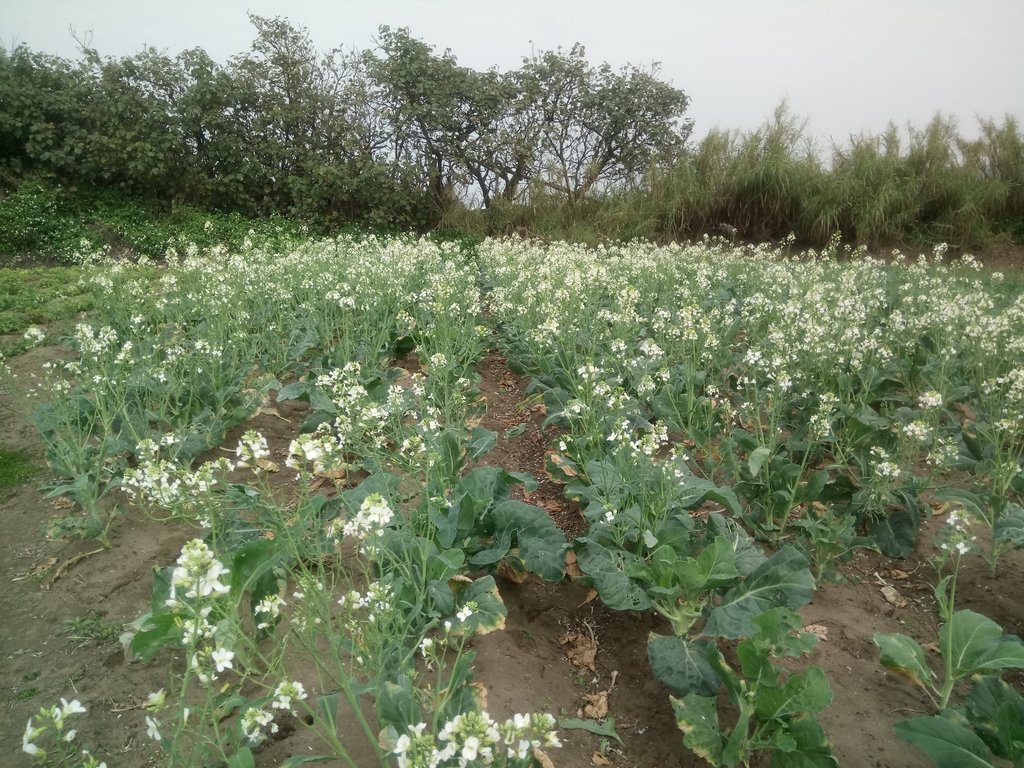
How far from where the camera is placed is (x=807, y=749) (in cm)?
193

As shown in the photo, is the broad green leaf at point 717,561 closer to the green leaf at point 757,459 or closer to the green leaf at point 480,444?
the green leaf at point 757,459

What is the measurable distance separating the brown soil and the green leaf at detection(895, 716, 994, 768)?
0.28 meters

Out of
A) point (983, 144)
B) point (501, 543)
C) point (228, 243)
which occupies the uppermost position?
point (983, 144)

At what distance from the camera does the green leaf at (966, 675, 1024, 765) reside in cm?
185

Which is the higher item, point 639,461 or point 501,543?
point 639,461

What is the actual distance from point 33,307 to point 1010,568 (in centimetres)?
855

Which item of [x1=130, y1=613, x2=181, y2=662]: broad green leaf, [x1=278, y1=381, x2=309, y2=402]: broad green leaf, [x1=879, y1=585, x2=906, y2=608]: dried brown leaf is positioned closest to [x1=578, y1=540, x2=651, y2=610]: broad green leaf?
[x1=879, y1=585, x2=906, y2=608]: dried brown leaf

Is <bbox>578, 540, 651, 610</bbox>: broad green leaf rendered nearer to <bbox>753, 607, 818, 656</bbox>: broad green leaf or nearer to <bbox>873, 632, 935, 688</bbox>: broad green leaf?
<bbox>753, 607, 818, 656</bbox>: broad green leaf

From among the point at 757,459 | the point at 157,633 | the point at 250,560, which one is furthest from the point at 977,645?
the point at 157,633

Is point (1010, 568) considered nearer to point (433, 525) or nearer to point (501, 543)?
point (501, 543)

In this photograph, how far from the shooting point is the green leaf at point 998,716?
185cm

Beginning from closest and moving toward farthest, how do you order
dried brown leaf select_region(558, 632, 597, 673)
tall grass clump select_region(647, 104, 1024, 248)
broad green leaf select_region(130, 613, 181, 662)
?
broad green leaf select_region(130, 613, 181, 662)
dried brown leaf select_region(558, 632, 597, 673)
tall grass clump select_region(647, 104, 1024, 248)

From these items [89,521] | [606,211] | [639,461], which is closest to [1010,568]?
[639,461]

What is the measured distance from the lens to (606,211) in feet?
47.7
